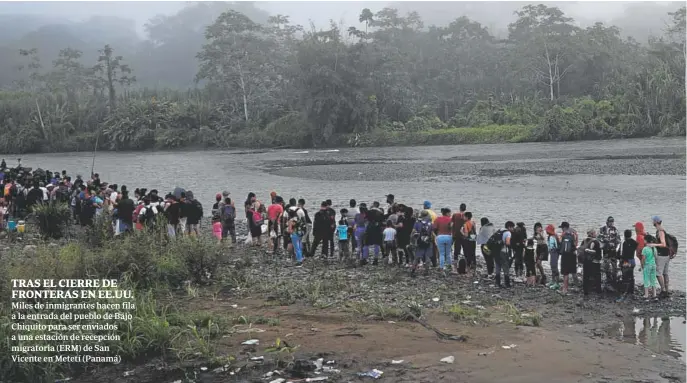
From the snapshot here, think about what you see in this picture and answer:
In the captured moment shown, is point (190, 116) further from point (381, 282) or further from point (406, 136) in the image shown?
point (381, 282)

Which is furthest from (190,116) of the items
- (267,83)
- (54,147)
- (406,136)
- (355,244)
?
(355,244)

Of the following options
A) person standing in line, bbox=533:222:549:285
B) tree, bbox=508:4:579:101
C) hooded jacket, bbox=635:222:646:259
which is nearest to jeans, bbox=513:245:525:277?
person standing in line, bbox=533:222:549:285

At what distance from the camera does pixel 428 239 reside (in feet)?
38.7

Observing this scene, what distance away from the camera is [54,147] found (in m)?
71.4

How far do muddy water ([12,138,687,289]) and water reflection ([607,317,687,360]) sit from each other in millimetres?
2679

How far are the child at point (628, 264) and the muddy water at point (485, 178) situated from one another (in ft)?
5.87

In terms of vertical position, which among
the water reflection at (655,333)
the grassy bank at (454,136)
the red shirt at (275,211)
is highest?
the grassy bank at (454,136)

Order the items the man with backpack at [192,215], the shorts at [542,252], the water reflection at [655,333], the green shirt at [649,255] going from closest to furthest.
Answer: the water reflection at [655,333]
the green shirt at [649,255]
the shorts at [542,252]
the man with backpack at [192,215]

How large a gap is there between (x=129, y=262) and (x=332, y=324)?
366cm

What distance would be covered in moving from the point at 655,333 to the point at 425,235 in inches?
169

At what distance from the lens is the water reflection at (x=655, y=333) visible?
324 inches

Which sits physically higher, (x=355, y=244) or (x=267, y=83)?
(x=267, y=83)

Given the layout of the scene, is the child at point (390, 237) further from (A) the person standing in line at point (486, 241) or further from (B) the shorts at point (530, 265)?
(B) the shorts at point (530, 265)

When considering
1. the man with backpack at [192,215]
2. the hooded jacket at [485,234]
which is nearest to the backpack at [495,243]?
the hooded jacket at [485,234]
